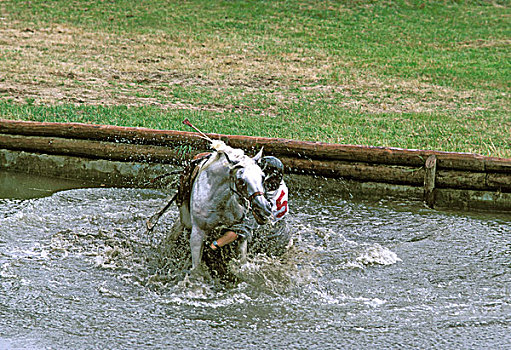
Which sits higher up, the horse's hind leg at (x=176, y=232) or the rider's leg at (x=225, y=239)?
the rider's leg at (x=225, y=239)

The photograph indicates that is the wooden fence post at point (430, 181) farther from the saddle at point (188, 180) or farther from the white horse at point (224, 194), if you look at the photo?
the saddle at point (188, 180)

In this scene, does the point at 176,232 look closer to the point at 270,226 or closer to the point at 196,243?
the point at 196,243

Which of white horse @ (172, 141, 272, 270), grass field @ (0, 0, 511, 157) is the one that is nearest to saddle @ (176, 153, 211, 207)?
white horse @ (172, 141, 272, 270)

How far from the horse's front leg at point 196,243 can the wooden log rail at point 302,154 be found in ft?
11.0

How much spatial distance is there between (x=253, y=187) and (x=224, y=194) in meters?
0.55

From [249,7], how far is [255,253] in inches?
715

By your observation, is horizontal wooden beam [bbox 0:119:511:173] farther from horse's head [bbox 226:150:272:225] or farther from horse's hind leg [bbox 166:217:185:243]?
horse's head [bbox 226:150:272:225]

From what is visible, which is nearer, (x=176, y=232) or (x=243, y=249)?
(x=243, y=249)

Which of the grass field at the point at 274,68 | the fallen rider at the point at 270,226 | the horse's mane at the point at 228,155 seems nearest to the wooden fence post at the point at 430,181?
the grass field at the point at 274,68

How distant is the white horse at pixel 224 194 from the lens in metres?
5.64

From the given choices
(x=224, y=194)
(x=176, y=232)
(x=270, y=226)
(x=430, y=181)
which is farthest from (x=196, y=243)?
(x=430, y=181)

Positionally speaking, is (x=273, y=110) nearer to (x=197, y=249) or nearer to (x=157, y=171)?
(x=157, y=171)

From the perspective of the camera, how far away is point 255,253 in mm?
7418

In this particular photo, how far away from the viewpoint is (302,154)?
382 inches
